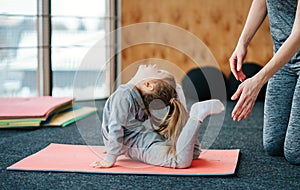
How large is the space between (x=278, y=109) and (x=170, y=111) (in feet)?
1.63

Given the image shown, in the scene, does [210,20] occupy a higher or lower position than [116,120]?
higher

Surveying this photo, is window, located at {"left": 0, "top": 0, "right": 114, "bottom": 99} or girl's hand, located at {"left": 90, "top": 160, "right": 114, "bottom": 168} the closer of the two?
girl's hand, located at {"left": 90, "top": 160, "right": 114, "bottom": 168}

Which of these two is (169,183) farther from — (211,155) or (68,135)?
(68,135)

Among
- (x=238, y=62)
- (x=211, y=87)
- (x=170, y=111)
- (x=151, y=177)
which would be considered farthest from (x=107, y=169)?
(x=238, y=62)

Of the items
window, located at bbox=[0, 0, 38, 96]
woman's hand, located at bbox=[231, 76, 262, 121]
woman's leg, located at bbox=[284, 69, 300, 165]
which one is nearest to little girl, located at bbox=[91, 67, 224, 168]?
woman's hand, located at bbox=[231, 76, 262, 121]

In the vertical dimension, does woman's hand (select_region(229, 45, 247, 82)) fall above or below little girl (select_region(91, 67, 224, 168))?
above

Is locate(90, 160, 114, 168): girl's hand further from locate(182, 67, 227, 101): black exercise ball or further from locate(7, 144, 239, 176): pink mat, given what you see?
locate(182, 67, 227, 101): black exercise ball

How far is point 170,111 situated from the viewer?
154 centimetres

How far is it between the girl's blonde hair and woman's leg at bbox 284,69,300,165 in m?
0.39

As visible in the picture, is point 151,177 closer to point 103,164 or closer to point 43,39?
point 103,164

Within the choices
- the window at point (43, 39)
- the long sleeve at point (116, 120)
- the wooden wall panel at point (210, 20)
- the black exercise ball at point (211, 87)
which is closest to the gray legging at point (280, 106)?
the black exercise ball at point (211, 87)

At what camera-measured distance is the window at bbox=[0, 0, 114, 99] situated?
2904 mm

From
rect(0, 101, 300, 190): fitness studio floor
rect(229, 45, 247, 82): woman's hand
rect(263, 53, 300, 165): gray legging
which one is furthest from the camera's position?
rect(263, 53, 300, 165): gray legging

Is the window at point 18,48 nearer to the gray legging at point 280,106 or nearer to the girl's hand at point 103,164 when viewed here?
the girl's hand at point 103,164
